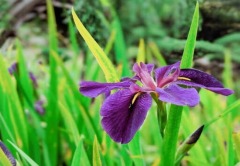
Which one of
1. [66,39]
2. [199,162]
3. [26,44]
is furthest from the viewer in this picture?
[26,44]

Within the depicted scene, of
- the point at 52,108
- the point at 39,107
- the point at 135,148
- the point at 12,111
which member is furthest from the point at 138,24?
the point at 135,148

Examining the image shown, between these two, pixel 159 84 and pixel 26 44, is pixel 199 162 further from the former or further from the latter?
pixel 26 44

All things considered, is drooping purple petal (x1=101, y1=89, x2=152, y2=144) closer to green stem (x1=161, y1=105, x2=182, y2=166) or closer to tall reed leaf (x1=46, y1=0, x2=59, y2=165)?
green stem (x1=161, y1=105, x2=182, y2=166)

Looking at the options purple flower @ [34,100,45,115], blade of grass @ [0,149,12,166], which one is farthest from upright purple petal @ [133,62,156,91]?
purple flower @ [34,100,45,115]

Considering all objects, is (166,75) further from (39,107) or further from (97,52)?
(39,107)

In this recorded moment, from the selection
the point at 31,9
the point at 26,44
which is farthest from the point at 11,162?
the point at 26,44

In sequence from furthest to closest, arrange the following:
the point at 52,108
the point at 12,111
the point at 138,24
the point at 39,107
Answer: the point at 138,24
the point at 39,107
the point at 52,108
the point at 12,111
